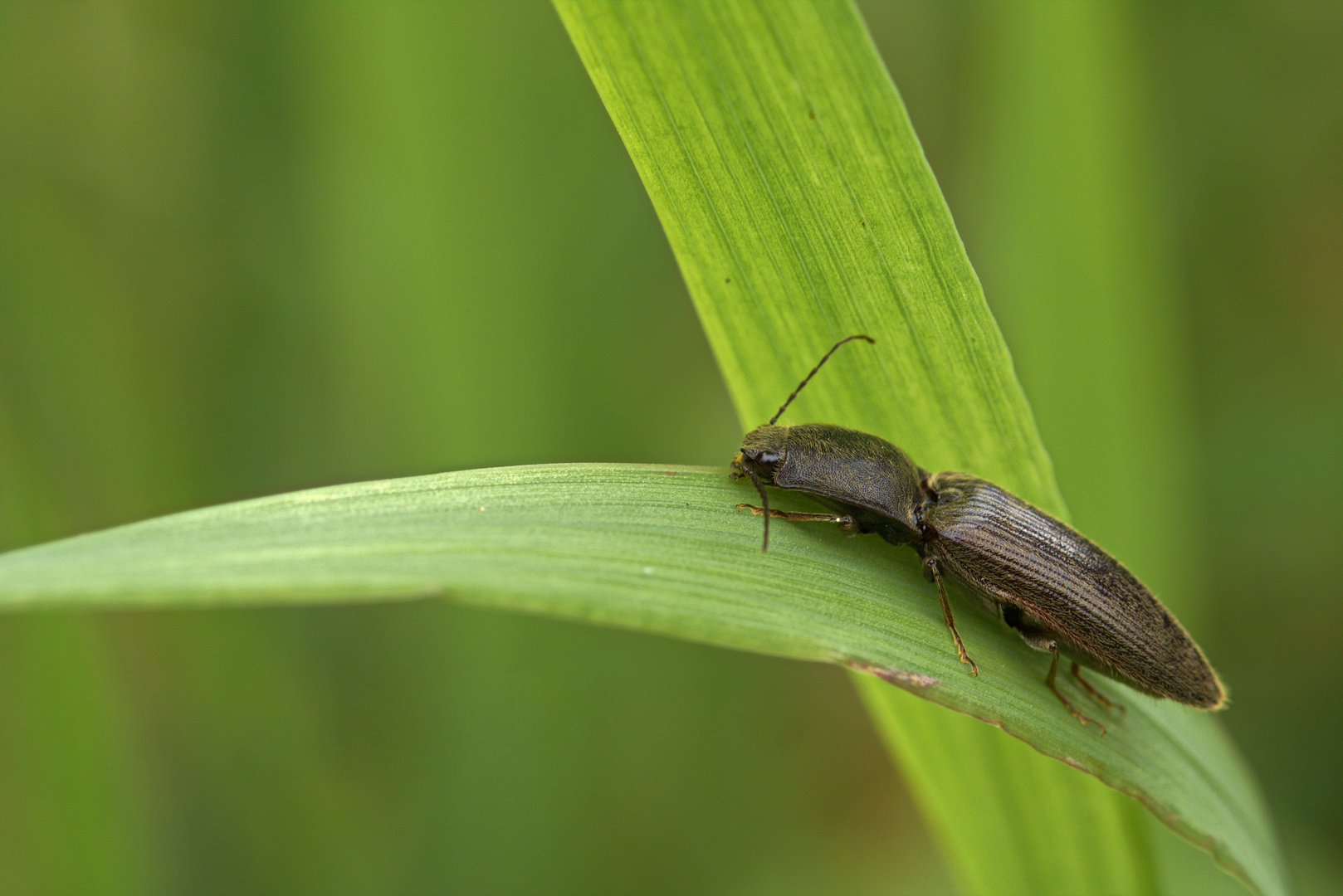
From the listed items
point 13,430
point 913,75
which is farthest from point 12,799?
point 913,75

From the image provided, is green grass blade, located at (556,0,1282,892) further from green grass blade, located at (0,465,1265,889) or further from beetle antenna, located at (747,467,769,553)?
beetle antenna, located at (747,467,769,553)

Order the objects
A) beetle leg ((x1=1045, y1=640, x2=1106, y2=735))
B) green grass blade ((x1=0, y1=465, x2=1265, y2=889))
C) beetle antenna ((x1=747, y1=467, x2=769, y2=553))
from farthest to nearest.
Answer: beetle leg ((x1=1045, y1=640, x2=1106, y2=735)), beetle antenna ((x1=747, y1=467, x2=769, y2=553)), green grass blade ((x1=0, y1=465, x2=1265, y2=889))

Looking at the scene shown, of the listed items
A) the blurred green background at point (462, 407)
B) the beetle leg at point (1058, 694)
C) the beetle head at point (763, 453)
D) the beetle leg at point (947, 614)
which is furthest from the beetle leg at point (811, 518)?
the blurred green background at point (462, 407)

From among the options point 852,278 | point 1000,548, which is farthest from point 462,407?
point 1000,548

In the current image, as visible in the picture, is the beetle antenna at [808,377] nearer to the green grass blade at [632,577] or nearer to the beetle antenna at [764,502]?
the beetle antenna at [764,502]

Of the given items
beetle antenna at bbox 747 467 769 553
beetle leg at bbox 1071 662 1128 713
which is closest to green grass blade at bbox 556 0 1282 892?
beetle leg at bbox 1071 662 1128 713
